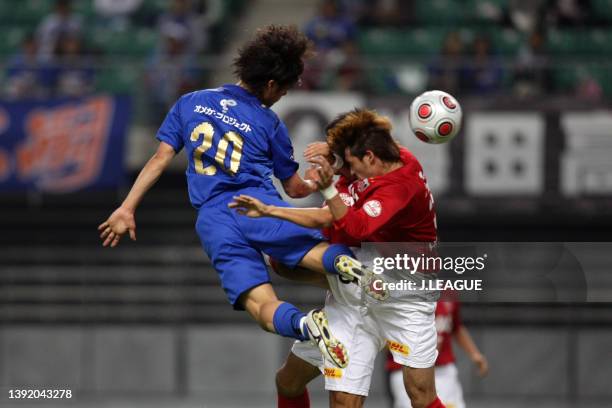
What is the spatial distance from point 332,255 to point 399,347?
28.3 inches

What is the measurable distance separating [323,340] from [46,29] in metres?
9.97

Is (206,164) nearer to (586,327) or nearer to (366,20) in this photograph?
(586,327)

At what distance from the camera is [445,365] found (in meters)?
9.66

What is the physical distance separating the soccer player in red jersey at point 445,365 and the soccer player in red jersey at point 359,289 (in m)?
2.20

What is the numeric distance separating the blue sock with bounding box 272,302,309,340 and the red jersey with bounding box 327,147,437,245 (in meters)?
0.55

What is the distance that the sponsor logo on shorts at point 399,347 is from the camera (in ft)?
23.5

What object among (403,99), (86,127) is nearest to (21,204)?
(86,127)

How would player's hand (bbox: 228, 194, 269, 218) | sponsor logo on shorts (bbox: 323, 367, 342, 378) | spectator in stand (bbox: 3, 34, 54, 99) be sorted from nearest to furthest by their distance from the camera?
player's hand (bbox: 228, 194, 269, 218) < sponsor logo on shorts (bbox: 323, 367, 342, 378) < spectator in stand (bbox: 3, 34, 54, 99)

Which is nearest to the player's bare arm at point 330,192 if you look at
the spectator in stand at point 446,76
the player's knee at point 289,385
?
the player's knee at point 289,385

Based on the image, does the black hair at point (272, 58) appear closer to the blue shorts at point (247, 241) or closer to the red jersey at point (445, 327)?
the blue shorts at point (247, 241)

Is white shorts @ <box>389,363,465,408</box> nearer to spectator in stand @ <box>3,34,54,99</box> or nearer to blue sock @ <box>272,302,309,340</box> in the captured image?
blue sock @ <box>272,302,309,340</box>

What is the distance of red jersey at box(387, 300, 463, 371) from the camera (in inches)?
380

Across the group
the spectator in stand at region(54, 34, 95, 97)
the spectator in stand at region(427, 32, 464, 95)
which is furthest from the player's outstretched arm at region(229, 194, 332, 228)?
the spectator in stand at region(54, 34, 95, 97)

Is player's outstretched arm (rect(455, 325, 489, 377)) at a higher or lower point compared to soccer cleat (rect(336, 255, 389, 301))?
lower
